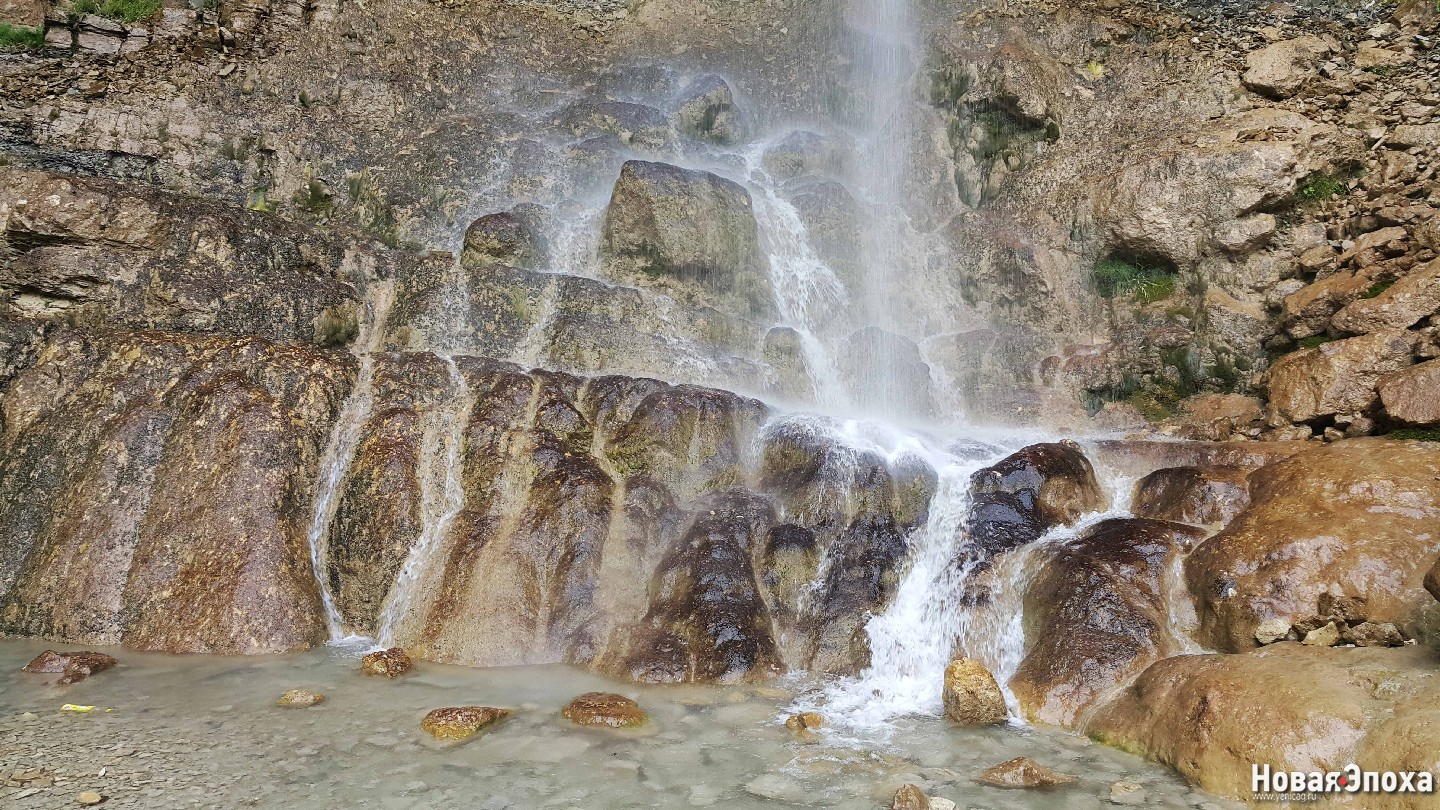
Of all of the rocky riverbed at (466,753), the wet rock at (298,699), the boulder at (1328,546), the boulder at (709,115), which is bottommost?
the rocky riverbed at (466,753)

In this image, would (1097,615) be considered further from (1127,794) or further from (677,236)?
(677,236)

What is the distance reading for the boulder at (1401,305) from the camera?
945 centimetres

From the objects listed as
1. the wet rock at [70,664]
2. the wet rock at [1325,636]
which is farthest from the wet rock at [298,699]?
the wet rock at [1325,636]

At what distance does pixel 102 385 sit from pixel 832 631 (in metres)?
8.63

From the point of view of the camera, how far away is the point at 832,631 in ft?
26.9

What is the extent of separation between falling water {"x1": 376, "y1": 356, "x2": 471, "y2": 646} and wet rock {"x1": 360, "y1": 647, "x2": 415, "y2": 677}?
94 cm

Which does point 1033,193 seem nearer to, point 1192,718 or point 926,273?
point 926,273

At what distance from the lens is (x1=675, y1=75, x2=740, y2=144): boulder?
18828mm

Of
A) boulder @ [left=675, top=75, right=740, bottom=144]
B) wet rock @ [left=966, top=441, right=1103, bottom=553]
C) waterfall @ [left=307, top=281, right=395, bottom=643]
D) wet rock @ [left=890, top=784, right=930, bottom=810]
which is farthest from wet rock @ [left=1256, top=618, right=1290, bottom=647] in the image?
boulder @ [left=675, top=75, right=740, bottom=144]

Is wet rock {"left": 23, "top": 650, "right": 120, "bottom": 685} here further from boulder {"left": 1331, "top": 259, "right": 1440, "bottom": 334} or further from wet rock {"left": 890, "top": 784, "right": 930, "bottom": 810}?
boulder {"left": 1331, "top": 259, "right": 1440, "bottom": 334}

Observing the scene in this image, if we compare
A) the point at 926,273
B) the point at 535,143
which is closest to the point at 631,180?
the point at 535,143

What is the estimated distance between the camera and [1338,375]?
9633 millimetres

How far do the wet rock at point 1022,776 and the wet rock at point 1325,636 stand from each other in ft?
8.26

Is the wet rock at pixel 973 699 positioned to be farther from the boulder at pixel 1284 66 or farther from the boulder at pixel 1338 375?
the boulder at pixel 1284 66
